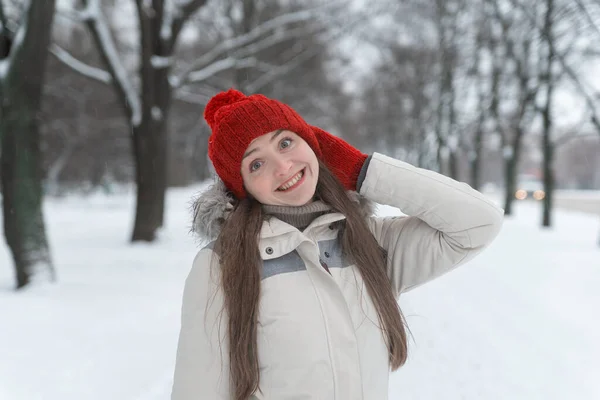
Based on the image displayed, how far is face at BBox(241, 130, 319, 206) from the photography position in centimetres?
162

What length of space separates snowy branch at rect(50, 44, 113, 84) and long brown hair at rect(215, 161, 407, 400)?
22.7ft

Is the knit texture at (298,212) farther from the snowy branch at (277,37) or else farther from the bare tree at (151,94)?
the snowy branch at (277,37)

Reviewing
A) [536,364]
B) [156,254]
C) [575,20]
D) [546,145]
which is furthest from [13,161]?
[546,145]

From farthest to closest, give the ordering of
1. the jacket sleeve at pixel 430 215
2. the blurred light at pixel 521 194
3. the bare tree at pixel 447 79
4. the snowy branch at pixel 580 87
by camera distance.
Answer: the blurred light at pixel 521 194, the bare tree at pixel 447 79, the snowy branch at pixel 580 87, the jacket sleeve at pixel 430 215

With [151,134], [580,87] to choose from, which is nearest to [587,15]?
→ [580,87]

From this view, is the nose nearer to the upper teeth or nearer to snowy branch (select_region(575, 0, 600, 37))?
the upper teeth

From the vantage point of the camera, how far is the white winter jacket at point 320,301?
1.46 meters

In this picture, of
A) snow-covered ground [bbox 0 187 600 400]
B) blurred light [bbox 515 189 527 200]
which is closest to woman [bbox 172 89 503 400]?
snow-covered ground [bbox 0 187 600 400]

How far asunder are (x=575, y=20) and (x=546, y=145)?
3987 millimetres

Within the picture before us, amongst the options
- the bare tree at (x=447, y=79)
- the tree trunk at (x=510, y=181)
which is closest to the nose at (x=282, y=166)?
the bare tree at (x=447, y=79)

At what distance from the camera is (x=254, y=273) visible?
4.96 ft

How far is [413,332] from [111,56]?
21.3 feet

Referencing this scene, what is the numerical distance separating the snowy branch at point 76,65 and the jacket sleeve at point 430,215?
23.3 feet

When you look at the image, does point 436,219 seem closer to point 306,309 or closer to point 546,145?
point 306,309
